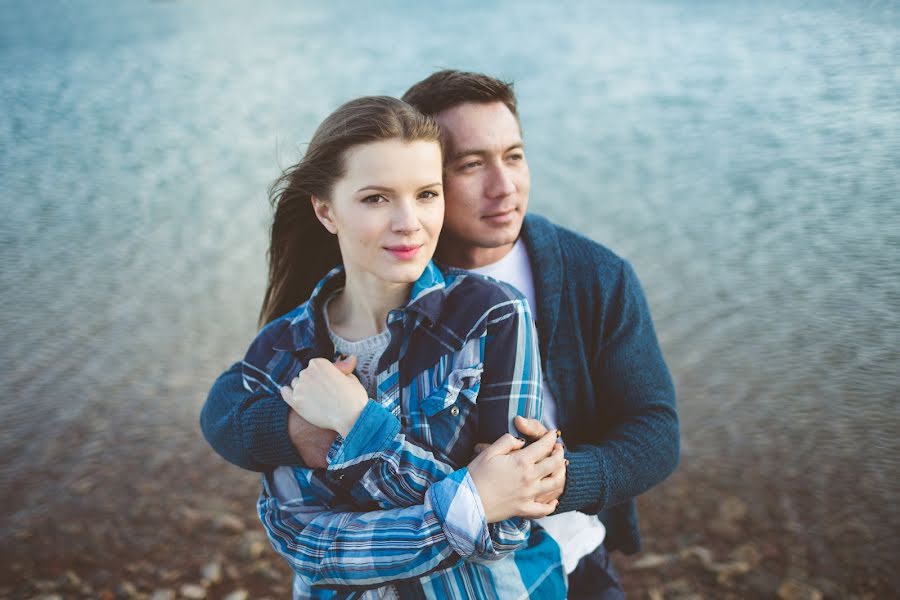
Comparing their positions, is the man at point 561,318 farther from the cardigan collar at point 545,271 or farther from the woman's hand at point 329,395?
the woman's hand at point 329,395

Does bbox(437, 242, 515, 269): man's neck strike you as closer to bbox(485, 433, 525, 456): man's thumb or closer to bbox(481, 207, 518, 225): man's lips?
bbox(481, 207, 518, 225): man's lips

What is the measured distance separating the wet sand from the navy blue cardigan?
134cm

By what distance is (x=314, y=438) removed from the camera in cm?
210

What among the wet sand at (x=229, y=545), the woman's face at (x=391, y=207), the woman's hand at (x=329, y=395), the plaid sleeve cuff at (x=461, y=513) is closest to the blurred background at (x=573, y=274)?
the wet sand at (x=229, y=545)

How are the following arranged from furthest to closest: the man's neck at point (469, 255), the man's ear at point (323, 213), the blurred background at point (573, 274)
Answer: the blurred background at point (573, 274) < the man's neck at point (469, 255) < the man's ear at point (323, 213)

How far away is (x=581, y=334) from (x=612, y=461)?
1.35ft

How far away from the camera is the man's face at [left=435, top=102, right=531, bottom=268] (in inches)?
96.0

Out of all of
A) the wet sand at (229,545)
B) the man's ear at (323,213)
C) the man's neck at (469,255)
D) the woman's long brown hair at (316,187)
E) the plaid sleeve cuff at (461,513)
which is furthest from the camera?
the wet sand at (229,545)

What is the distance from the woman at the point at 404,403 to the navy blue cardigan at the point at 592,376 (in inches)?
8.9

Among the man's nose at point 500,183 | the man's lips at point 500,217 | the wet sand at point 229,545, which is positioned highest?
the man's nose at point 500,183

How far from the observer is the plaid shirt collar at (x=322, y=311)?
2.11 m

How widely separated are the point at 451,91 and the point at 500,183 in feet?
1.05

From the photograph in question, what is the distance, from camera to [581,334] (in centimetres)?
243

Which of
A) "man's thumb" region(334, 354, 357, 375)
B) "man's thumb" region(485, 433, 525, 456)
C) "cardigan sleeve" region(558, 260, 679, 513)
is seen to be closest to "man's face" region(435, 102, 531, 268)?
"cardigan sleeve" region(558, 260, 679, 513)
